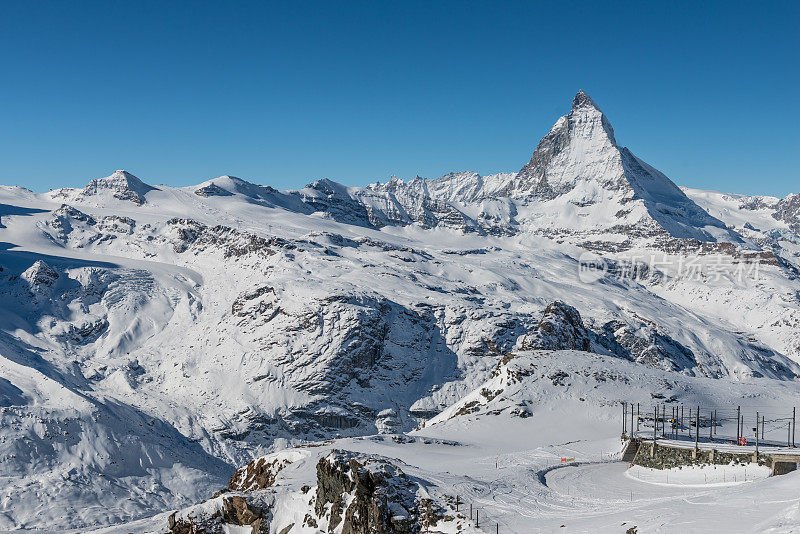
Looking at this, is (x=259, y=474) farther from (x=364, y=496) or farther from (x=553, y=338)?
(x=553, y=338)

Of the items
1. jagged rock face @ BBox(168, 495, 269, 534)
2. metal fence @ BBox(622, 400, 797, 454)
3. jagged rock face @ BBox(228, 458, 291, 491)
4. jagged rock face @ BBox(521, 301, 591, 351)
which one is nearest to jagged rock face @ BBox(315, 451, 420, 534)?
jagged rock face @ BBox(168, 495, 269, 534)

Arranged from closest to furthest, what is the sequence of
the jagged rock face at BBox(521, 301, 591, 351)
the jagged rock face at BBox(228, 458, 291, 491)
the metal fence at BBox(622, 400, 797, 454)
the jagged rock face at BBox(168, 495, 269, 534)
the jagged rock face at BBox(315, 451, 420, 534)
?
the jagged rock face at BBox(315, 451, 420, 534) → the jagged rock face at BBox(168, 495, 269, 534) → the jagged rock face at BBox(228, 458, 291, 491) → the metal fence at BBox(622, 400, 797, 454) → the jagged rock face at BBox(521, 301, 591, 351)

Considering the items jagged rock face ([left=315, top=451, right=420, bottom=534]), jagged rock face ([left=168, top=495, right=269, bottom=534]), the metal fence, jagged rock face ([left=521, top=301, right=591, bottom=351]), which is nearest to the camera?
jagged rock face ([left=315, top=451, right=420, bottom=534])

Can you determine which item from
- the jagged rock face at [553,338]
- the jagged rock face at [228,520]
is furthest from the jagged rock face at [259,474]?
the jagged rock face at [553,338]

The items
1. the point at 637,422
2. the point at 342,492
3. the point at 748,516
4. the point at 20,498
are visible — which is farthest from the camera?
the point at 20,498

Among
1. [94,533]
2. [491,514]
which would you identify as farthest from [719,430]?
[94,533]

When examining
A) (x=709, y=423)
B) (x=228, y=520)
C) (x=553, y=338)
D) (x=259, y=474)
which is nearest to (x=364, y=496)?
(x=228, y=520)

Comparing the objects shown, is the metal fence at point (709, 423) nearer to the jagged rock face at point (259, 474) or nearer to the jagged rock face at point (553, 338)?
the jagged rock face at point (259, 474)

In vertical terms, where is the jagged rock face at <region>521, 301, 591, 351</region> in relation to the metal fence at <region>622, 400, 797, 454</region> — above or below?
above

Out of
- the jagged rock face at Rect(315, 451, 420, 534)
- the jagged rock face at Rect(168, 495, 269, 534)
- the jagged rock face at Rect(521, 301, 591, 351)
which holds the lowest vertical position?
the jagged rock face at Rect(168, 495, 269, 534)

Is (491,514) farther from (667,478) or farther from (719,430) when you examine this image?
(719,430)

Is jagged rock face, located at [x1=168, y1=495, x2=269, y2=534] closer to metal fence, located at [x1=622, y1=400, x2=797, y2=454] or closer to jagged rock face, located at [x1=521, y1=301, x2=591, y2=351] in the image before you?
metal fence, located at [x1=622, y1=400, x2=797, y2=454]
